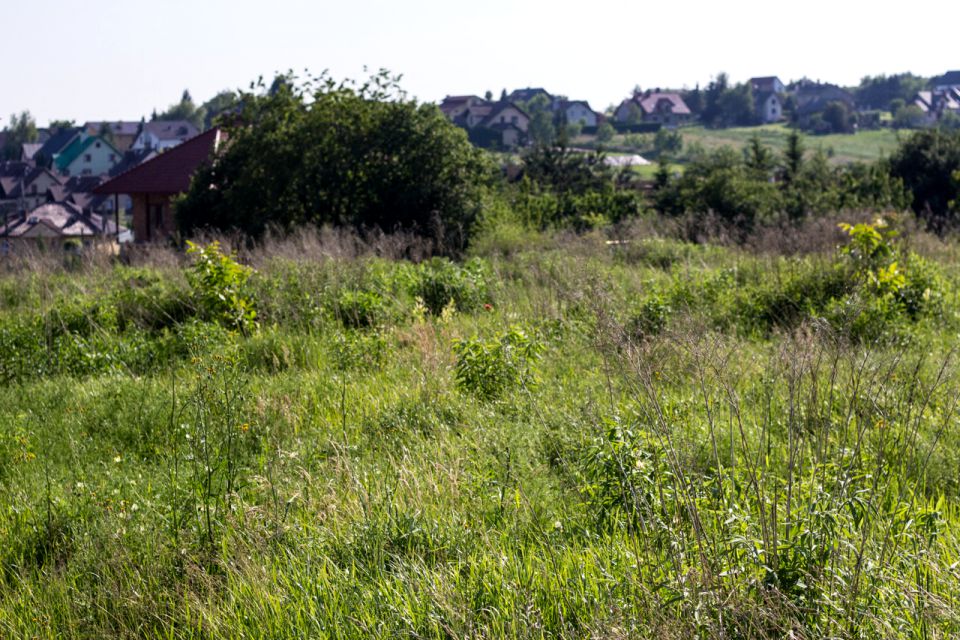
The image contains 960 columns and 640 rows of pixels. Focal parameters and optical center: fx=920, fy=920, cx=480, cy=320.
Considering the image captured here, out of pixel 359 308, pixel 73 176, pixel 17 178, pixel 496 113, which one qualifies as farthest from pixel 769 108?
pixel 359 308

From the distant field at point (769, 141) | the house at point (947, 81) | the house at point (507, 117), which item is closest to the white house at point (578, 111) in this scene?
the house at point (507, 117)

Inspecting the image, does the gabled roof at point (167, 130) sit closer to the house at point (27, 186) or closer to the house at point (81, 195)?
the house at point (81, 195)

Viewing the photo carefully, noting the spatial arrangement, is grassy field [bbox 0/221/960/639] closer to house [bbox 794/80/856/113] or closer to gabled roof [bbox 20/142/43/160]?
gabled roof [bbox 20/142/43/160]

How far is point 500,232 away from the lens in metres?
18.1

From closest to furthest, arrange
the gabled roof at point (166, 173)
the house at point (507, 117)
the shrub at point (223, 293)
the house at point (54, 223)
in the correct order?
the shrub at point (223, 293)
the gabled roof at point (166, 173)
the house at point (54, 223)
the house at point (507, 117)

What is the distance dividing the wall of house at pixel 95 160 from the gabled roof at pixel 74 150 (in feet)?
1.35

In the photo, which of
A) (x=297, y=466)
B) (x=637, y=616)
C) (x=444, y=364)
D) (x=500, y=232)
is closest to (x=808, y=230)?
(x=500, y=232)

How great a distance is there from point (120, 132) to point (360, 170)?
119400 mm

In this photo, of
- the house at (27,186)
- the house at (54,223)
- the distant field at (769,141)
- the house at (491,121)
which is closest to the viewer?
the house at (54,223)

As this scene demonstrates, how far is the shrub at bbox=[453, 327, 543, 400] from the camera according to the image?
6.16m

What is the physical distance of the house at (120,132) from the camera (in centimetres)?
11656

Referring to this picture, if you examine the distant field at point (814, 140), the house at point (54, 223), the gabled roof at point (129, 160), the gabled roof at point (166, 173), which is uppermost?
the distant field at point (814, 140)

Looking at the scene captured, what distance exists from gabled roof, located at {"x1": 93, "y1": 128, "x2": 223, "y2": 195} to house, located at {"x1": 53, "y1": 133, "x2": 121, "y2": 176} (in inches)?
3034

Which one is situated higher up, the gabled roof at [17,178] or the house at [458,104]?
the house at [458,104]
